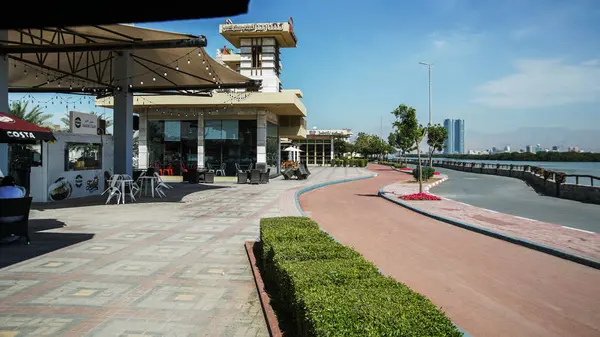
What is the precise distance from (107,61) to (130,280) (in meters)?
13.3

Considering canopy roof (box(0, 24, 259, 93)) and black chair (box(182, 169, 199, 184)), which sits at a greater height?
canopy roof (box(0, 24, 259, 93))

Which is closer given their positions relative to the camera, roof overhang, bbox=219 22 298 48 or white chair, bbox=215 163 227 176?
white chair, bbox=215 163 227 176

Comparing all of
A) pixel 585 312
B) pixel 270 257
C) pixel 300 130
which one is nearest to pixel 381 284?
pixel 270 257

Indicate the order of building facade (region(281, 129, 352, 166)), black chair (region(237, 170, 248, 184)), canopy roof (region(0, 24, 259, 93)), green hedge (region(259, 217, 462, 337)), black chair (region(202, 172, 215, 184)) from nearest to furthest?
green hedge (region(259, 217, 462, 337)) < canopy roof (region(0, 24, 259, 93)) < black chair (region(237, 170, 248, 184)) < black chair (region(202, 172, 215, 184)) < building facade (region(281, 129, 352, 166))

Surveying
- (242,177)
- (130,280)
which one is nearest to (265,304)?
(130,280)

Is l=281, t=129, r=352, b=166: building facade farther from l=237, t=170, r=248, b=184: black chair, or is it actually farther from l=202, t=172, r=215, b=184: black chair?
l=237, t=170, r=248, b=184: black chair

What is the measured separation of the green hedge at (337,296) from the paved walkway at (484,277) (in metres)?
1.28

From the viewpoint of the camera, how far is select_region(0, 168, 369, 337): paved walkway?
4121mm

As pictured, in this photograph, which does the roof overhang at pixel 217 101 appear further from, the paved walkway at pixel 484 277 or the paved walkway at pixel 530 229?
the paved walkway at pixel 484 277

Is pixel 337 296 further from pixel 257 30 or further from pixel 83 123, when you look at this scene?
pixel 257 30

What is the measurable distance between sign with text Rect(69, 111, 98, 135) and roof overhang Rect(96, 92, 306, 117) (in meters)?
9.36

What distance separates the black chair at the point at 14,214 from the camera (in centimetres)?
715

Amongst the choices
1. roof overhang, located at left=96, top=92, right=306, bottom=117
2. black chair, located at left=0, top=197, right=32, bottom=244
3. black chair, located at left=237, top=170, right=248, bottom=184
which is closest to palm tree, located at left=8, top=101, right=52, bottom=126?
roof overhang, located at left=96, top=92, right=306, bottom=117

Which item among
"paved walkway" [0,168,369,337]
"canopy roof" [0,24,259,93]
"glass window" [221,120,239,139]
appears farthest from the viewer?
"glass window" [221,120,239,139]
